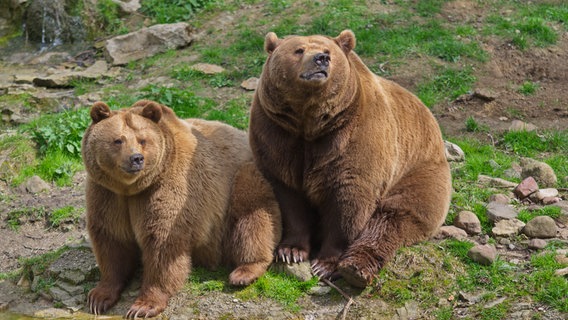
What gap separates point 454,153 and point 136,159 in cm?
468

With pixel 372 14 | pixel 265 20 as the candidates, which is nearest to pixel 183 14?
pixel 265 20

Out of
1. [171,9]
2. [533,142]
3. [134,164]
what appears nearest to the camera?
[134,164]

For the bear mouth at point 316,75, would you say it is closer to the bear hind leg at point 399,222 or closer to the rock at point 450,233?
the bear hind leg at point 399,222

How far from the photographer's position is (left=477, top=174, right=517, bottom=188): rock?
8523 millimetres

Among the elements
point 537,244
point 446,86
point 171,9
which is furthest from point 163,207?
point 171,9

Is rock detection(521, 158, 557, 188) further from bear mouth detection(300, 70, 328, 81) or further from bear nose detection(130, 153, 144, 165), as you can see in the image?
bear nose detection(130, 153, 144, 165)

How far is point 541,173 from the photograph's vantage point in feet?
28.4

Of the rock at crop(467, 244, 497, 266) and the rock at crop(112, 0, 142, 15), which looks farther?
the rock at crop(112, 0, 142, 15)

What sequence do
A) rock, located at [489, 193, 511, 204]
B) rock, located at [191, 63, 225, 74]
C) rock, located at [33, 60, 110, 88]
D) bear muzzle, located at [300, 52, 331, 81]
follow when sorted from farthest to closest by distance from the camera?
rock, located at [33, 60, 110, 88] < rock, located at [191, 63, 225, 74] < rock, located at [489, 193, 511, 204] < bear muzzle, located at [300, 52, 331, 81]

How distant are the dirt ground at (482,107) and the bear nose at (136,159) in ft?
7.42

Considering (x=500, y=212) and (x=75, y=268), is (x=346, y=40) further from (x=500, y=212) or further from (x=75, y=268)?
(x=75, y=268)

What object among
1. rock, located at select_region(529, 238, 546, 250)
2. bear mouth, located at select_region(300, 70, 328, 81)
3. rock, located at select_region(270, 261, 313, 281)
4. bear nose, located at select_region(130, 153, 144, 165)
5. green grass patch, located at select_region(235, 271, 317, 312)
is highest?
bear mouth, located at select_region(300, 70, 328, 81)

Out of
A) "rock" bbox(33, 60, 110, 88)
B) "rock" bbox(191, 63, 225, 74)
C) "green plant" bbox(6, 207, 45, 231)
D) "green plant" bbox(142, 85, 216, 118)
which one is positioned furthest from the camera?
"rock" bbox(33, 60, 110, 88)

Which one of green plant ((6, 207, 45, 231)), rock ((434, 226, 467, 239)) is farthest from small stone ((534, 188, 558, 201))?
green plant ((6, 207, 45, 231))
